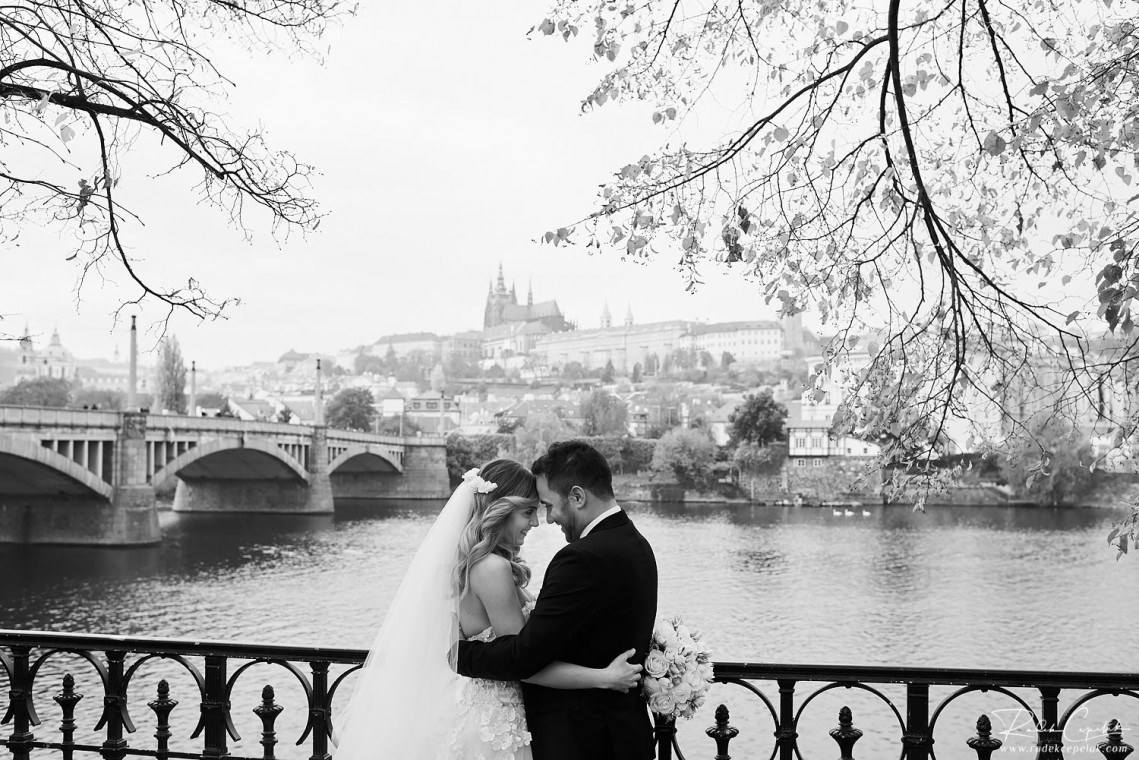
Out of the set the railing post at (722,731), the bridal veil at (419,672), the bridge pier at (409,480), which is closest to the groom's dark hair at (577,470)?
the bridal veil at (419,672)

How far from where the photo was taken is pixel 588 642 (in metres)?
3.08

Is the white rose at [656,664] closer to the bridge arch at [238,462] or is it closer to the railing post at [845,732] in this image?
the railing post at [845,732]

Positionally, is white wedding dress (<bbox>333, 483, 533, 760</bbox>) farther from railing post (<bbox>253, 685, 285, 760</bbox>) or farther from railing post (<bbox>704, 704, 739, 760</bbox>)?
railing post (<bbox>704, 704, 739, 760</bbox>)

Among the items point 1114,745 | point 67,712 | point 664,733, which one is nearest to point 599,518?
point 664,733

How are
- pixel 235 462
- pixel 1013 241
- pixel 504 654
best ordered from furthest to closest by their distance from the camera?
1. pixel 235 462
2. pixel 1013 241
3. pixel 504 654

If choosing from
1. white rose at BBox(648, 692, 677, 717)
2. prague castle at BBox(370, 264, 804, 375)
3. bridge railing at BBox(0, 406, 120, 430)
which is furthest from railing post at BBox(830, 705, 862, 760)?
prague castle at BBox(370, 264, 804, 375)

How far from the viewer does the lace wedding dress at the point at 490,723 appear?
326 centimetres

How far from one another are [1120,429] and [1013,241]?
1324mm

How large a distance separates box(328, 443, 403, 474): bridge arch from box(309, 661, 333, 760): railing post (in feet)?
165

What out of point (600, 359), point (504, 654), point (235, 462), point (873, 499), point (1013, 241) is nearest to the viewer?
point (504, 654)

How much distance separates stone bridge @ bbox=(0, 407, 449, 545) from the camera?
98.7ft

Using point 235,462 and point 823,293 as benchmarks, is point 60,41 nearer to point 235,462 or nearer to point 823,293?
point 823,293

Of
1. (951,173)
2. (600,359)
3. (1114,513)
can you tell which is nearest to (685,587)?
(951,173)

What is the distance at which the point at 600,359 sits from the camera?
179375 millimetres
